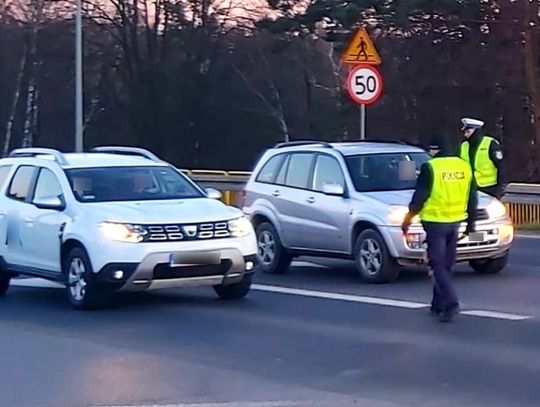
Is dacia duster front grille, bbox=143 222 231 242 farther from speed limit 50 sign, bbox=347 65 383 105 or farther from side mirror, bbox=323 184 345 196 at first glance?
speed limit 50 sign, bbox=347 65 383 105

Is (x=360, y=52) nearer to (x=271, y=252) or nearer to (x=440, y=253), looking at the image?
(x=271, y=252)

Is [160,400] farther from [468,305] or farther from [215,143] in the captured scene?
[215,143]

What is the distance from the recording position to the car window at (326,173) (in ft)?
55.0

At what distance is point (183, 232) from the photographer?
13883mm

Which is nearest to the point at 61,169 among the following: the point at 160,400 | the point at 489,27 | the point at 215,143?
the point at 160,400

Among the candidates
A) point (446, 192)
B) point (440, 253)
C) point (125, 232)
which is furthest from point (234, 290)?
point (446, 192)

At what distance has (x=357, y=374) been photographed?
34.0ft

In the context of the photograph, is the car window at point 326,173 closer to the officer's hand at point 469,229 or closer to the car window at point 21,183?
the officer's hand at point 469,229

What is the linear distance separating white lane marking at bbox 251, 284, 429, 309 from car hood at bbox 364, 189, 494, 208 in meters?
1.28

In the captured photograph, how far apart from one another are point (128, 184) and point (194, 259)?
1.53 m

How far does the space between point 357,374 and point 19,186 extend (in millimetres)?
6528

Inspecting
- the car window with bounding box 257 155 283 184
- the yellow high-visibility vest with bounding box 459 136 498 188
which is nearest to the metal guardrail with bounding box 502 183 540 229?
the yellow high-visibility vest with bounding box 459 136 498 188

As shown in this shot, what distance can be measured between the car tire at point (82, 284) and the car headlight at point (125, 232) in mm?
378

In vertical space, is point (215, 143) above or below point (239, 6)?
below
